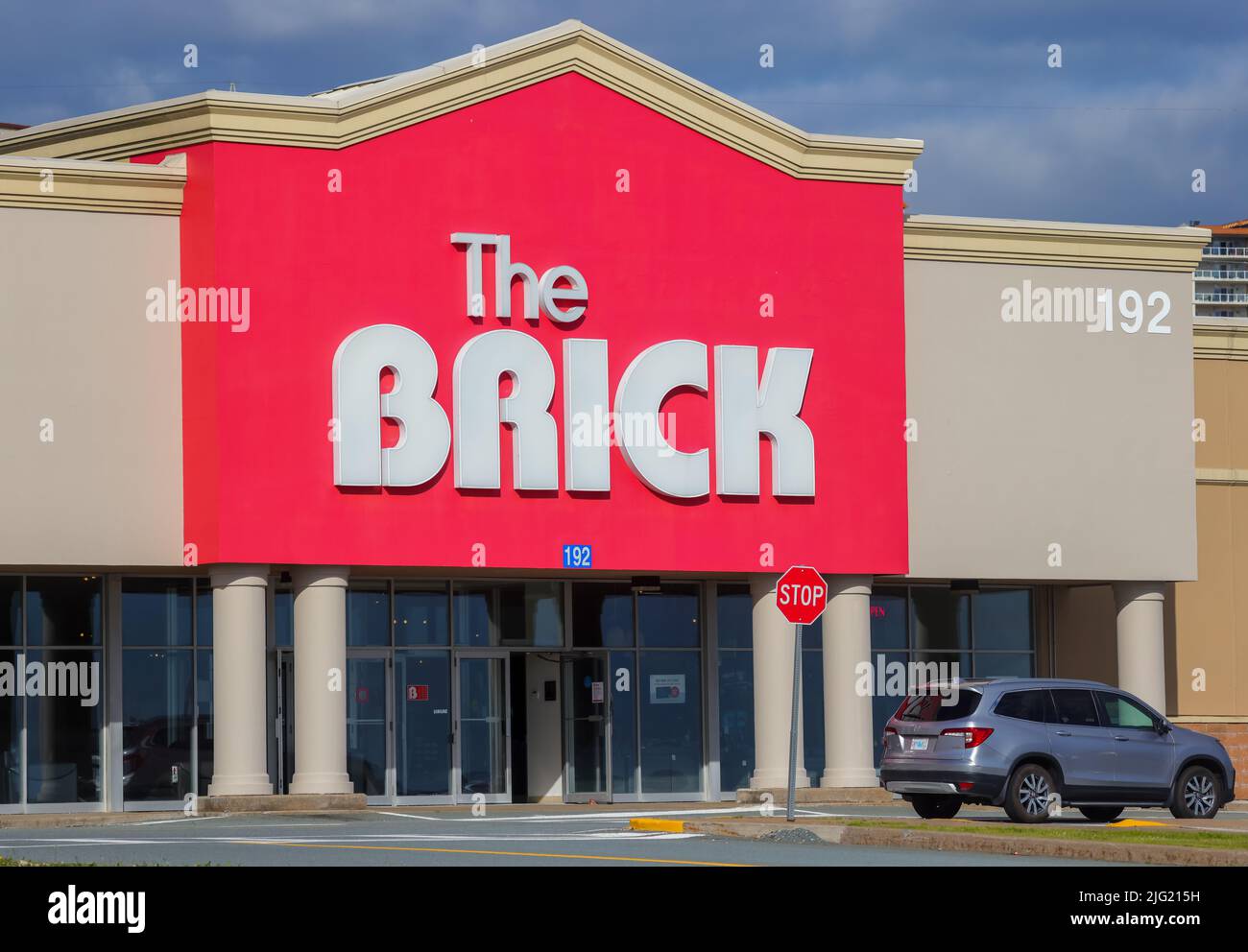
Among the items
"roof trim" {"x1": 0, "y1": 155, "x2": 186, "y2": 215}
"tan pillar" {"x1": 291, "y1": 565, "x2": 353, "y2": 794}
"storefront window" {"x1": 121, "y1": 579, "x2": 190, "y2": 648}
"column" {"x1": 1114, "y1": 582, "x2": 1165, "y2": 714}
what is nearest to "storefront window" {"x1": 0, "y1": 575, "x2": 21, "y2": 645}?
"storefront window" {"x1": 121, "y1": 579, "x2": 190, "y2": 648}

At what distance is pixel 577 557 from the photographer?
31.8 metres

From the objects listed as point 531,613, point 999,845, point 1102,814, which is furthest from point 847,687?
point 999,845

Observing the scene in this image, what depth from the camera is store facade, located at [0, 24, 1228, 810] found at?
1172 inches

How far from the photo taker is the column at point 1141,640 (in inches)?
1404

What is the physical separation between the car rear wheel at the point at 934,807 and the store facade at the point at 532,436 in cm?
748

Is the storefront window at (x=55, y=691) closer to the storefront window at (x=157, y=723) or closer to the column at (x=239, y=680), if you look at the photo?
the storefront window at (x=157, y=723)

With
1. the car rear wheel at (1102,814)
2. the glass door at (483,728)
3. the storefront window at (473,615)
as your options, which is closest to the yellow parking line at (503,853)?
the car rear wheel at (1102,814)

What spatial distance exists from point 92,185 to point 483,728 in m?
11.1

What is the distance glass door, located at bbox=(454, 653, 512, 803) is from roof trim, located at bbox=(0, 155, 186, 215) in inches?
365

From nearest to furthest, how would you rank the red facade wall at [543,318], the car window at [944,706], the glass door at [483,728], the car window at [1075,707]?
the car window at [944,706] → the car window at [1075,707] → the red facade wall at [543,318] → the glass door at [483,728]

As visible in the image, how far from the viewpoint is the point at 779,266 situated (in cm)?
3331

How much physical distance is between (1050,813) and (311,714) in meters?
11.3
